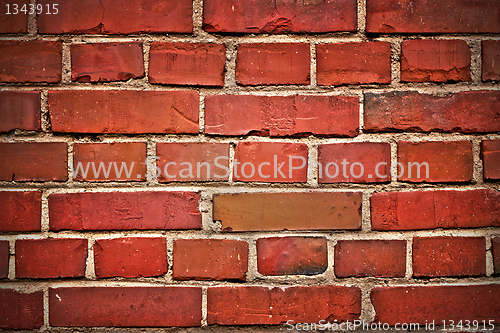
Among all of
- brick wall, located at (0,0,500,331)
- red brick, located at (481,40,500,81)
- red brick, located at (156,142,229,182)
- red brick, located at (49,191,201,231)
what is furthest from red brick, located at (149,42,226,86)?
red brick, located at (481,40,500,81)

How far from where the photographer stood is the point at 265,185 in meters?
0.64

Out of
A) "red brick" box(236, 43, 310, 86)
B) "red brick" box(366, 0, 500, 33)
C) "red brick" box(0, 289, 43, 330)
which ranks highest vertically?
"red brick" box(366, 0, 500, 33)

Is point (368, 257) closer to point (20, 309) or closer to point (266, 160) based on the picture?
point (266, 160)

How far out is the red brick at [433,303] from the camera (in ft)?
2.13

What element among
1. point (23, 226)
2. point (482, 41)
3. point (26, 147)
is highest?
point (482, 41)

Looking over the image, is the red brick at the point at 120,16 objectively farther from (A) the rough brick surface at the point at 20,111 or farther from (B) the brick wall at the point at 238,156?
(A) the rough brick surface at the point at 20,111

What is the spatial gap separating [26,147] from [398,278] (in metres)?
0.88

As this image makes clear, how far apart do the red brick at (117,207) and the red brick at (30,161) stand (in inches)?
2.3

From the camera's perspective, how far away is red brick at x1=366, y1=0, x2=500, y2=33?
64 cm

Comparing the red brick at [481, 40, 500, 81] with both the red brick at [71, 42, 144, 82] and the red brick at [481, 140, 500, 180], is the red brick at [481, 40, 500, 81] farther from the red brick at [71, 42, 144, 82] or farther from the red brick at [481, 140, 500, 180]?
the red brick at [71, 42, 144, 82]

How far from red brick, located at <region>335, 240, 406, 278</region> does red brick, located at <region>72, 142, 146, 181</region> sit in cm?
48

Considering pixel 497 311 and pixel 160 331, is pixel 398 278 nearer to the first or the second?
pixel 497 311

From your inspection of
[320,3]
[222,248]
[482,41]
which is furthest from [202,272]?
[482,41]

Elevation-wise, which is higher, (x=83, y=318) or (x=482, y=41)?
(x=482, y=41)
